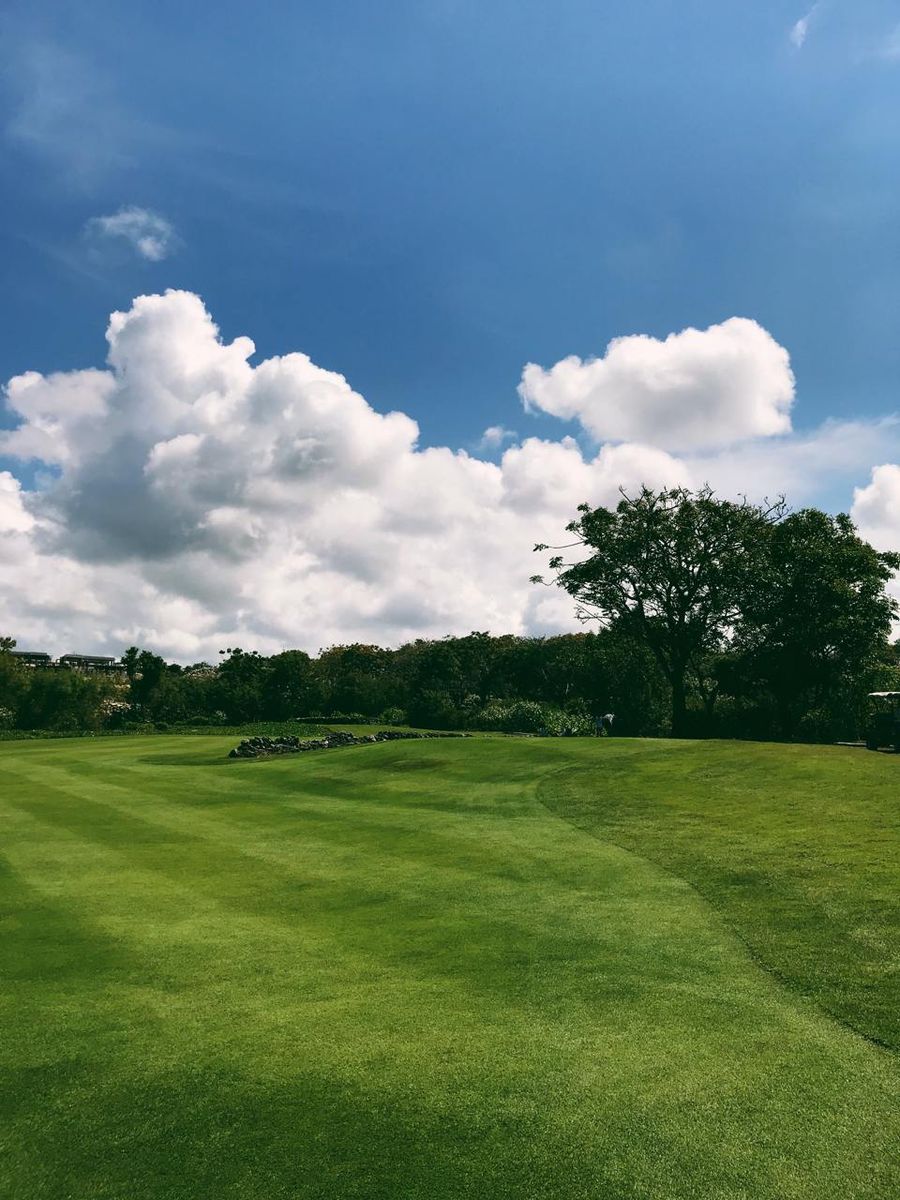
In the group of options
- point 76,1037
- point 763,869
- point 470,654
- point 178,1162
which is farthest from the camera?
point 470,654

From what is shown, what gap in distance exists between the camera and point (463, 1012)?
748 cm

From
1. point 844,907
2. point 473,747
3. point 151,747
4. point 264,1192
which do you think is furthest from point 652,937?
point 151,747

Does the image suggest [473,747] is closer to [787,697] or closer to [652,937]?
[652,937]

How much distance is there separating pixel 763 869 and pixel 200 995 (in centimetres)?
904

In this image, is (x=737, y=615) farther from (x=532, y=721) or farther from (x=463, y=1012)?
(x=463, y=1012)

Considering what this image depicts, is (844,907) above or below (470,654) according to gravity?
below

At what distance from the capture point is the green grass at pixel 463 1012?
5234mm

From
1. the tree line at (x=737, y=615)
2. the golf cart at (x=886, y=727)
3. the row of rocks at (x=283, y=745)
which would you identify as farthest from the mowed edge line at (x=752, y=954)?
the tree line at (x=737, y=615)

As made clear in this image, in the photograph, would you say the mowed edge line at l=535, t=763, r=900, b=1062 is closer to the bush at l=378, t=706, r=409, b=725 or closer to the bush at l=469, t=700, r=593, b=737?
the bush at l=469, t=700, r=593, b=737

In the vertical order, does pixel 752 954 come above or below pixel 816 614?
below

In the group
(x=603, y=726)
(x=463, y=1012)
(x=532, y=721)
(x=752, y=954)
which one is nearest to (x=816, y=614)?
(x=603, y=726)

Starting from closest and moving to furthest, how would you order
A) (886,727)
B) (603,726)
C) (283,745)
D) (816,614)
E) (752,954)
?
(752,954) → (886,727) → (283,745) → (816,614) → (603,726)

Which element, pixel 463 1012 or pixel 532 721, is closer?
pixel 463 1012

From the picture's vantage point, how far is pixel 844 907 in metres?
10.2
